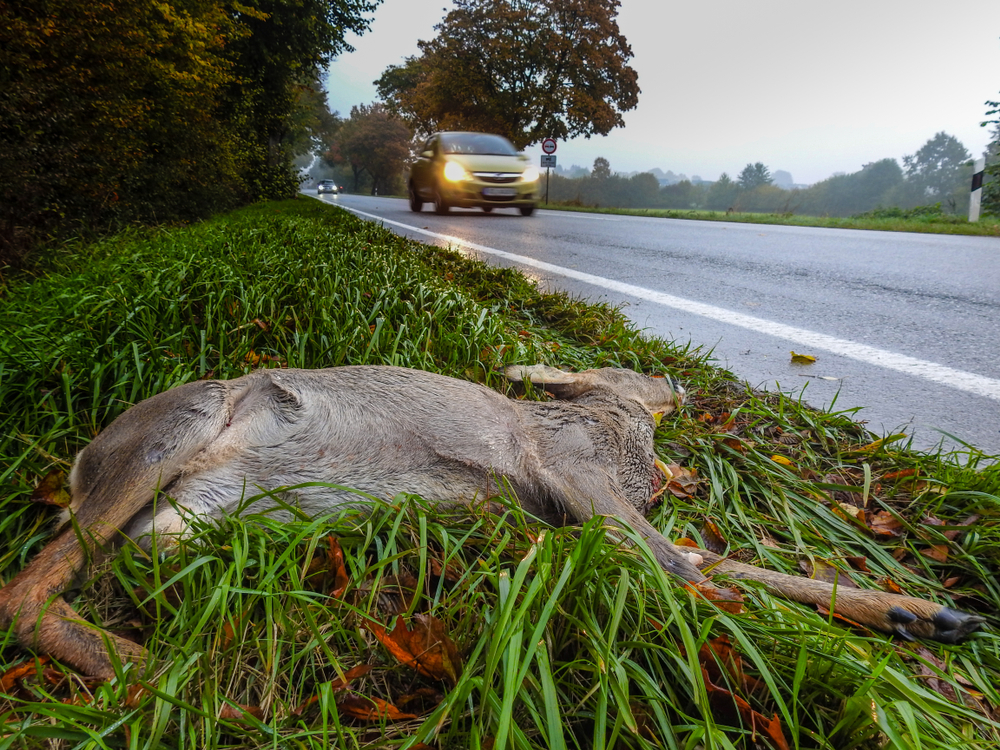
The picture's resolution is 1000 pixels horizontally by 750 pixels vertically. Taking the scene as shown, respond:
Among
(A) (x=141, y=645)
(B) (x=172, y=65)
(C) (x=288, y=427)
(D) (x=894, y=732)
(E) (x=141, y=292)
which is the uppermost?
(B) (x=172, y=65)

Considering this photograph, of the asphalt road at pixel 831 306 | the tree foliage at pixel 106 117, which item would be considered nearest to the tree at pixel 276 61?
the tree foliage at pixel 106 117

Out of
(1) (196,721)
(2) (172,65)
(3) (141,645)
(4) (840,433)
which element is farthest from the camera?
(2) (172,65)

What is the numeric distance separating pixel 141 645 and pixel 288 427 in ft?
2.41

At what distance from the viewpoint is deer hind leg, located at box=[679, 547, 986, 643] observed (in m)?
1.66

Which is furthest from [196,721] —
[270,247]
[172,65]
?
[172,65]

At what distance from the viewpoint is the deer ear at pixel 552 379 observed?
8.72ft

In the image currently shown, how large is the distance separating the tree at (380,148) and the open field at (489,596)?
241 feet

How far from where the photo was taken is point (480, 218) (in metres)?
13.6

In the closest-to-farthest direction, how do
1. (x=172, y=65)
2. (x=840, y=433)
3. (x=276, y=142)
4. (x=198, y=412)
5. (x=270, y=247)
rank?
(x=198, y=412), (x=840, y=433), (x=270, y=247), (x=172, y=65), (x=276, y=142)

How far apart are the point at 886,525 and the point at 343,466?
1975 mm

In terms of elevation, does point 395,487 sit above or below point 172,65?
below

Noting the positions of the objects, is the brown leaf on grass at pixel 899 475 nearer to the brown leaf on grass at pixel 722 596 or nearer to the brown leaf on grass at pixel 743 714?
the brown leaf on grass at pixel 722 596

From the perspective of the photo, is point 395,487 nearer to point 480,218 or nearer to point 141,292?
point 141,292

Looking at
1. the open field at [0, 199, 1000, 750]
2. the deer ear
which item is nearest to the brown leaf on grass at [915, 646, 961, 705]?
the open field at [0, 199, 1000, 750]
